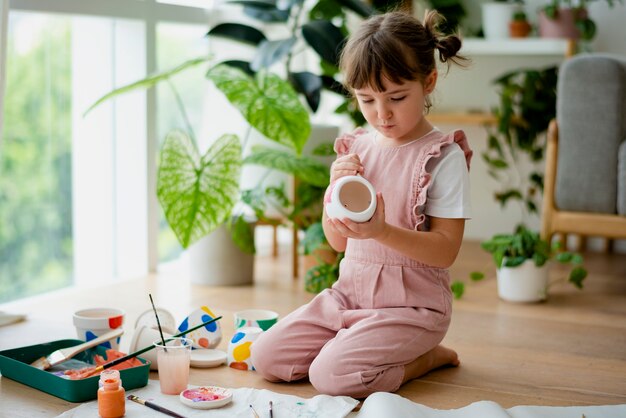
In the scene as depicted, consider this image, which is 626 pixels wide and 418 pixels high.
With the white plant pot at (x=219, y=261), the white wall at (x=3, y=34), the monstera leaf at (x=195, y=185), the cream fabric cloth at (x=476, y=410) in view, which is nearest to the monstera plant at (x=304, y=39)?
the monstera leaf at (x=195, y=185)

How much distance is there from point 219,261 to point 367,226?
4.23 ft

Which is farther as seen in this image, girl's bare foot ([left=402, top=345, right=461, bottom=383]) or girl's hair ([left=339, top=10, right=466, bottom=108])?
girl's bare foot ([left=402, top=345, right=461, bottom=383])

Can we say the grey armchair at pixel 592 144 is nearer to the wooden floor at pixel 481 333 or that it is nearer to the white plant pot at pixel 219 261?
the wooden floor at pixel 481 333

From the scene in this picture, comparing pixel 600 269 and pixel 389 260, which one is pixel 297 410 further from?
pixel 600 269

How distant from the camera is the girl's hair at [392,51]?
1816 mm

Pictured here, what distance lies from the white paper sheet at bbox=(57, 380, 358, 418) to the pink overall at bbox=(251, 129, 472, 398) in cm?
10

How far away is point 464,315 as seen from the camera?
2.59m

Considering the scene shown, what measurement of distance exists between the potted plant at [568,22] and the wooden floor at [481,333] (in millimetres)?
953

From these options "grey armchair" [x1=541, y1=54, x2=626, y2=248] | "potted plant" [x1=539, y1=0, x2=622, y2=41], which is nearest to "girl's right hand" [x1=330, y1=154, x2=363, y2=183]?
"grey armchair" [x1=541, y1=54, x2=626, y2=248]

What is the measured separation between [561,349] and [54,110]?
6.07 feet

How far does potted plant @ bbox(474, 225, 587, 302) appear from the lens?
9.09 ft

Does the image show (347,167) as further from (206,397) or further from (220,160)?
(220,160)

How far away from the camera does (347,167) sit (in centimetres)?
190

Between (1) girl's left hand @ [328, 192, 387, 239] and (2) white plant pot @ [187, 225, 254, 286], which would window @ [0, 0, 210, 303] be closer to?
(2) white plant pot @ [187, 225, 254, 286]
